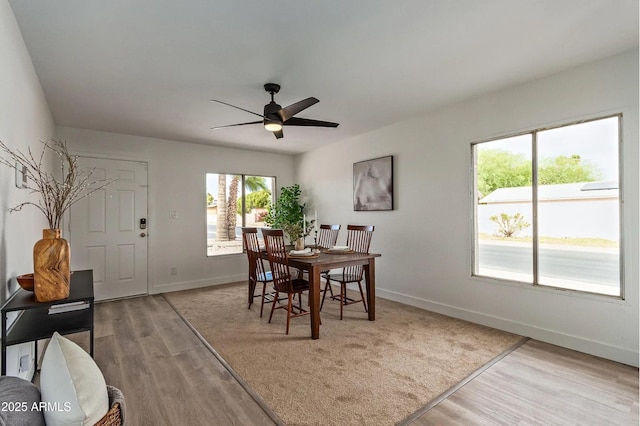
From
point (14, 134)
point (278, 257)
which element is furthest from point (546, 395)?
point (14, 134)

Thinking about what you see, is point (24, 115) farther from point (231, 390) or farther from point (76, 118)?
point (231, 390)

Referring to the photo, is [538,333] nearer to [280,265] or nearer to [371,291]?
[371,291]

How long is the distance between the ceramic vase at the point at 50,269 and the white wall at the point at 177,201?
311cm

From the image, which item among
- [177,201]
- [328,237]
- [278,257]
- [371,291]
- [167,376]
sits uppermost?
[177,201]

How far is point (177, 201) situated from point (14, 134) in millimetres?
3045

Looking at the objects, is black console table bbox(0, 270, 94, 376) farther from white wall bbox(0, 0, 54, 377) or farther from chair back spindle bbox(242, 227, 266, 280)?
chair back spindle bbox(242, 227, 266, 280)

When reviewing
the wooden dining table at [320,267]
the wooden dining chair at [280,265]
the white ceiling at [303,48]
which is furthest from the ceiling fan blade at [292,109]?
the wooden dining table at [320,267]

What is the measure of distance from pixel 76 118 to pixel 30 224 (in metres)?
1.94

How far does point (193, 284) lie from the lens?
508 cm

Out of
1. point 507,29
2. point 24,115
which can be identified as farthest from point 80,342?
point 507,29

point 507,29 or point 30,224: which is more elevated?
point 507,29

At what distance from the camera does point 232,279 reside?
5.48 meters

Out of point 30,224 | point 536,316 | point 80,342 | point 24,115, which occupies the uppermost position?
point 24,115

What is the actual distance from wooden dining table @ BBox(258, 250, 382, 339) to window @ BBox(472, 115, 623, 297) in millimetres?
1194
